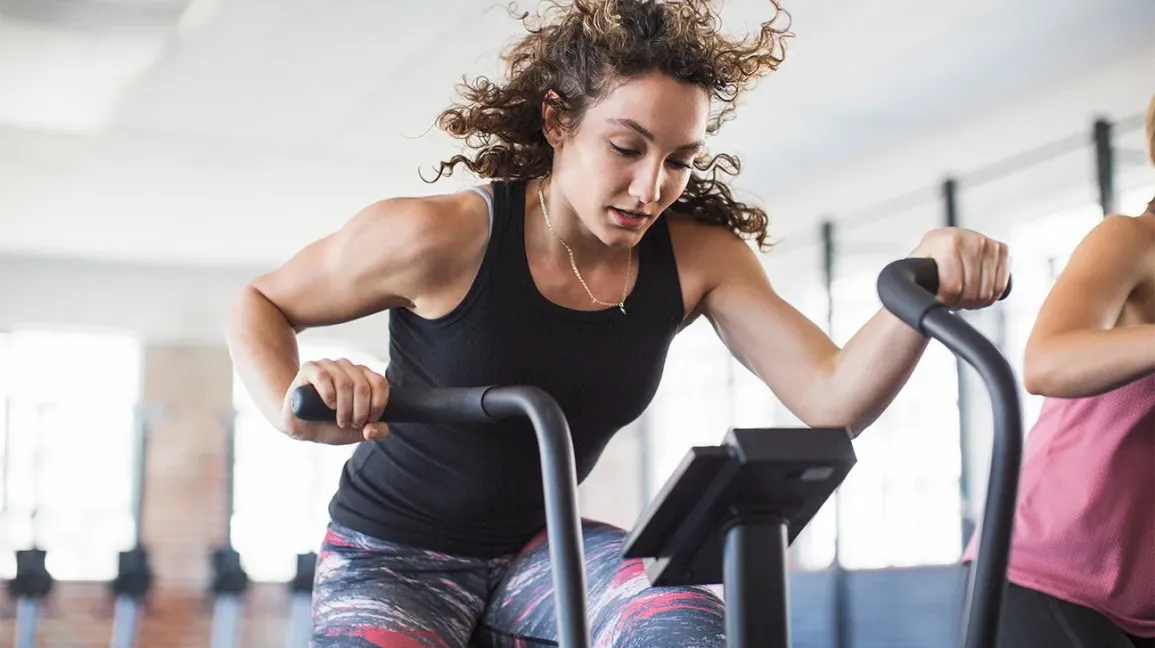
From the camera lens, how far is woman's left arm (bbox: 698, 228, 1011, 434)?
1083 mm

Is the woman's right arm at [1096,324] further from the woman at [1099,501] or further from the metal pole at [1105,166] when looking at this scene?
the metal pole at [1105,166]

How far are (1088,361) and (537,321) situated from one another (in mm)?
616

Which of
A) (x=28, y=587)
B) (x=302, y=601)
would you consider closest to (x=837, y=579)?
(x=302, y=601)

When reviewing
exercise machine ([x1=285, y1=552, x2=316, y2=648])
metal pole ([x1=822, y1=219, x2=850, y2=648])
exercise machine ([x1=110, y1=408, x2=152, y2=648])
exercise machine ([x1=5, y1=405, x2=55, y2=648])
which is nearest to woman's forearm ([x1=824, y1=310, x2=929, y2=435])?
metal pole ([x1=822, y1=219, x2=850, y2=648])

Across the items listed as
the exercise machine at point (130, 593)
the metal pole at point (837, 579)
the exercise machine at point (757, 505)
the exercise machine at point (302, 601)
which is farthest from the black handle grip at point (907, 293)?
the exercise machine at point (130, 593)

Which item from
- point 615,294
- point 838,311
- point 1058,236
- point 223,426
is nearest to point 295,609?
point 223,426

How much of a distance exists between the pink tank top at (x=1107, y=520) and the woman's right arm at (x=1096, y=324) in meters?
0.13

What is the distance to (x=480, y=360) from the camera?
1.49 meters

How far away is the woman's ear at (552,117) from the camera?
1613 mm

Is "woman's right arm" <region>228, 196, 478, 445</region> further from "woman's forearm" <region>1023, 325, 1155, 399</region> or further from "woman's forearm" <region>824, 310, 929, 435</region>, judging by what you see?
"woman's forearm" <region>1023, 325, 1155, 399</region>

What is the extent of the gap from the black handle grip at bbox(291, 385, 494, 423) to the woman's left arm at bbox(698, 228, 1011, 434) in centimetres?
40

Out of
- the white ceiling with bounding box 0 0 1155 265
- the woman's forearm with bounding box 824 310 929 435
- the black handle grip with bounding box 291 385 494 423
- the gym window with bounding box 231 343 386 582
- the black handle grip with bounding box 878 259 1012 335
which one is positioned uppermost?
the white ceiling with bounding box 0 0 1155 265

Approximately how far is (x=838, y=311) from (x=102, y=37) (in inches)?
158

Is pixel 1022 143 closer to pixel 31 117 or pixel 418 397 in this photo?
pixel 31 117
